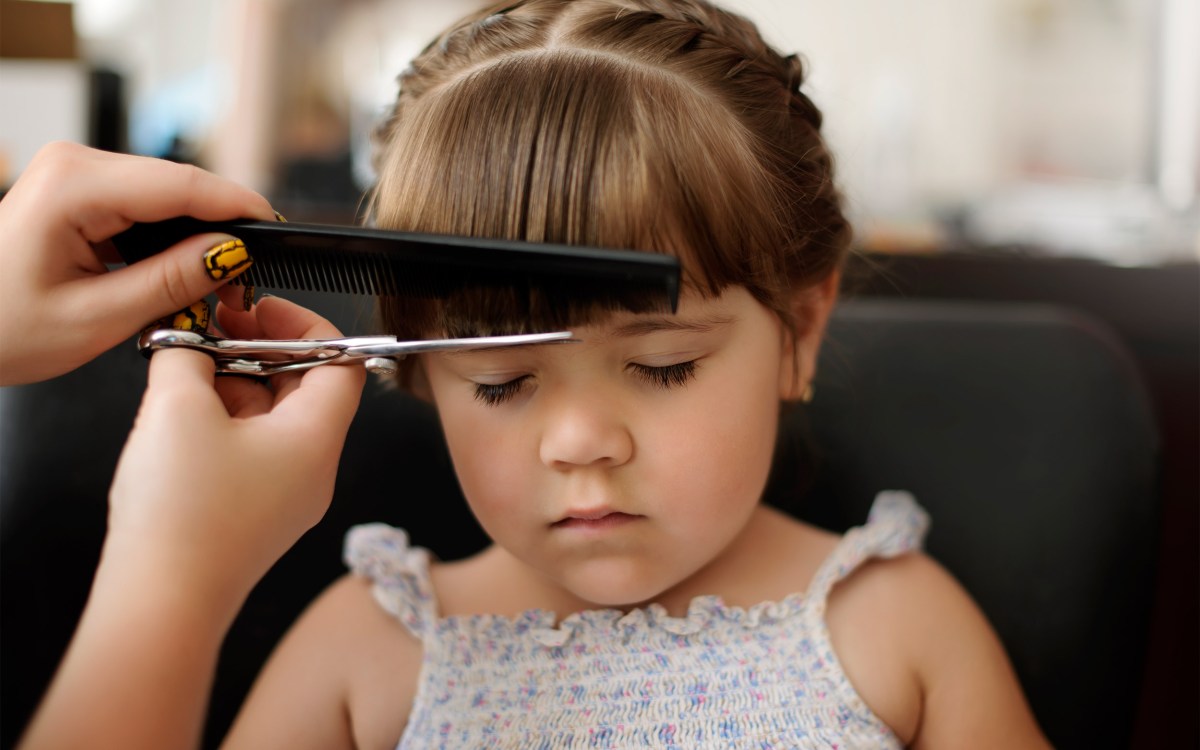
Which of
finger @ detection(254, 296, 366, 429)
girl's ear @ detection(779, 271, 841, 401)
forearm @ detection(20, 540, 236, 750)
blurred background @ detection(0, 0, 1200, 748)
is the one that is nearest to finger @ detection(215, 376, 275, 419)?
finger @ detection(254, 296, 366, 429)

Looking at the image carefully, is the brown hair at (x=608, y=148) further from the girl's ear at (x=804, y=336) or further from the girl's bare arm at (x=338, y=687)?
the girl's bare arm at (x=338, y=687)

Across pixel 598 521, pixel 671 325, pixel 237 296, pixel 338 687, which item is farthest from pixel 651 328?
pixel 338 687

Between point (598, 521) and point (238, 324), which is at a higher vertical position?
point (238, 324)

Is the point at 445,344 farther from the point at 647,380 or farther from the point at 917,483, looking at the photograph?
the point at 917,483

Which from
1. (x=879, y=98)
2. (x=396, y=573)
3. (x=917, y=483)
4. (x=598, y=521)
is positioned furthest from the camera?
(x=879, y=98)

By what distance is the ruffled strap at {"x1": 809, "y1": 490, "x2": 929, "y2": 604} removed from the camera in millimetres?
709

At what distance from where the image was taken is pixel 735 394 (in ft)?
2.03

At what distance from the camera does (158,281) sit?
48cm

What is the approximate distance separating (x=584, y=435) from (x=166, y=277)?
224 millimetres

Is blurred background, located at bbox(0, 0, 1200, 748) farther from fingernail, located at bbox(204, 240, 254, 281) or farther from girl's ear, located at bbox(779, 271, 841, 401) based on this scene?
fingernail, located at bbox(204, 240, 254, 281)

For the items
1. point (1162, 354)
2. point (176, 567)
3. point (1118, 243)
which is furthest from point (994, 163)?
point (176, 567)

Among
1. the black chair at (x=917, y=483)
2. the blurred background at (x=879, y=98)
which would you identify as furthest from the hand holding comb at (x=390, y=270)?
the blurred background at (x=879, y=98)

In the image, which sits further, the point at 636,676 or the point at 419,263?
the point at 636,676

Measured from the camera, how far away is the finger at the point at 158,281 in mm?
480
